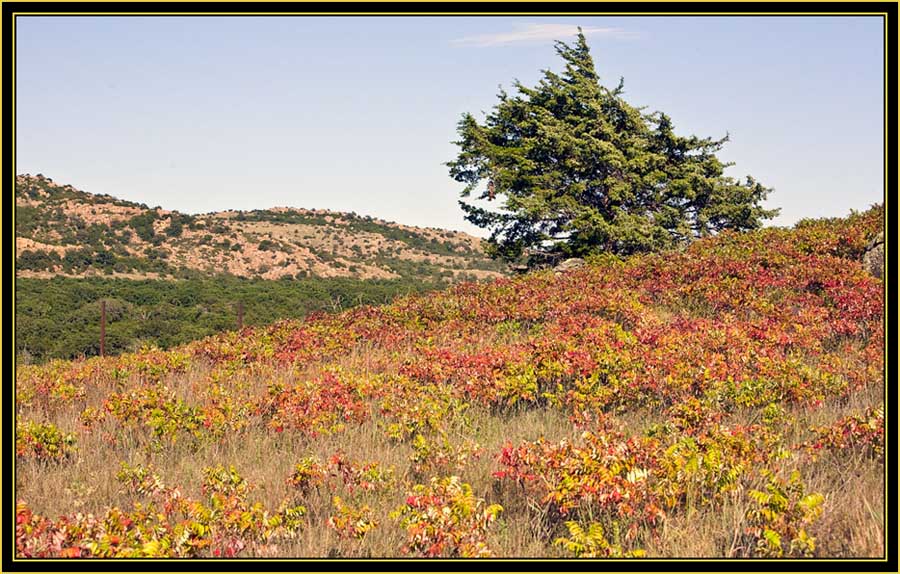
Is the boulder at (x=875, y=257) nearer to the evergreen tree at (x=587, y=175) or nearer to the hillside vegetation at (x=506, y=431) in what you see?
the hillside vegetation at (x=506, y=431)

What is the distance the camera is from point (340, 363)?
1258 cm

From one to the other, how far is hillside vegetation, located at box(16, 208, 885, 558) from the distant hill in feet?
183

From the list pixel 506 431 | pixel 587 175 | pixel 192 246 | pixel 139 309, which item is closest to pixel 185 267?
pixel 192 246

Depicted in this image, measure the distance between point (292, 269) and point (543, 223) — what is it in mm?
59667

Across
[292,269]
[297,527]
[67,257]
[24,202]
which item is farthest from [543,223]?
[24,202]

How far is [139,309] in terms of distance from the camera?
4459cm

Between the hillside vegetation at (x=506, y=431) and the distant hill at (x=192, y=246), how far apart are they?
5572 cm

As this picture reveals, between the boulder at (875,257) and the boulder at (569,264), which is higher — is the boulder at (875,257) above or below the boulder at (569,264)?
below

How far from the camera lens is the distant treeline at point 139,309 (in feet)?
106

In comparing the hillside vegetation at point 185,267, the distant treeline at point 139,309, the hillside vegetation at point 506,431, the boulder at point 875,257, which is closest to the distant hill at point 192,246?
the hillside vegetation at point 185,267

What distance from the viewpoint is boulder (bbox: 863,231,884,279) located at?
14578mm

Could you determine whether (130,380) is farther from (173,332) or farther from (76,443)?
(173,332)

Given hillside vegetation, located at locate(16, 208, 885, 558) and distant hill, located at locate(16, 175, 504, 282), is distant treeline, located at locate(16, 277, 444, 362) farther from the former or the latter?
hillside vegetation, located at locate(16, 208, 885, 558)

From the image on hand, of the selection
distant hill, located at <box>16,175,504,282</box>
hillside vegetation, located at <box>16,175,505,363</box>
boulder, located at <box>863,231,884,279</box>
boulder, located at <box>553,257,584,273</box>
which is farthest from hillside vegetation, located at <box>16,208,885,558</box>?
distant hill, located at <box>16,175,504,282</box>
